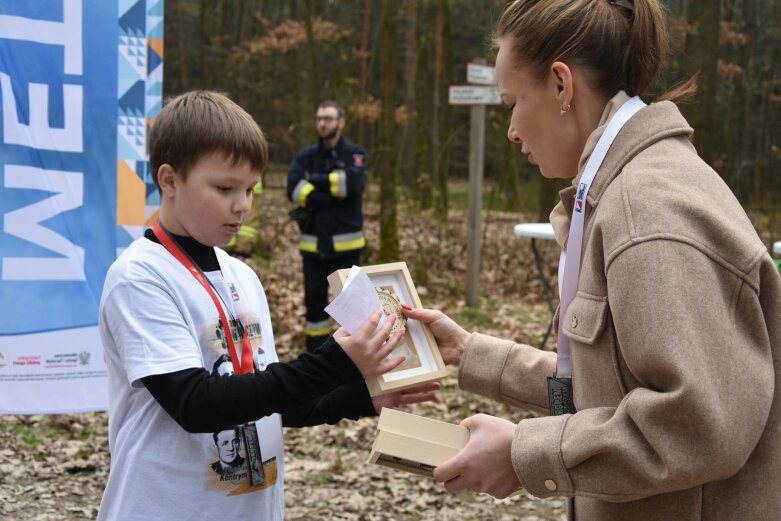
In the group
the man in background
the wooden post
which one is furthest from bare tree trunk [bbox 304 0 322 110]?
the man in background

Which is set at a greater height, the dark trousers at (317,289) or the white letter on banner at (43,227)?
the white letter on banner at (43,227)

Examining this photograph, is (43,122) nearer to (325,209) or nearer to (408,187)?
(325,209)

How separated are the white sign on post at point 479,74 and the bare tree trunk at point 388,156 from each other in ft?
6.25

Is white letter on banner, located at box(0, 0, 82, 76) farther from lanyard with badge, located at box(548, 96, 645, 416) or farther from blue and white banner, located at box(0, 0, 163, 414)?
lanyard with badge, located at box(548, 96, 645, 416)

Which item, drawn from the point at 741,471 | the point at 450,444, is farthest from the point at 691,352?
the point at 450,444

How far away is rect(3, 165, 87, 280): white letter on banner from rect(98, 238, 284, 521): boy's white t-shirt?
2599 millimetres

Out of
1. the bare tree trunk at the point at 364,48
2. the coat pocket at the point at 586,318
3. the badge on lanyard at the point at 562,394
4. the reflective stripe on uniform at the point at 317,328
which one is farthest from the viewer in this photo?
the bare tree trunk at the point at 364,48

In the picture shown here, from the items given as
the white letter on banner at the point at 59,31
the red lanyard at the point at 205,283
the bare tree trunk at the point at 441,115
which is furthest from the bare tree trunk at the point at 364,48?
the red lanyard at the point at 205,283

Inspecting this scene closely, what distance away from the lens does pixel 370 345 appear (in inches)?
86.0

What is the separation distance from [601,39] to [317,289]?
22.1ft

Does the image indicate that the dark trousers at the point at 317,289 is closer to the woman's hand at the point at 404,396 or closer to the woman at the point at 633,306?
the woman's hand at the point at 404,396

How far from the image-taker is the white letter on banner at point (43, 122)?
14.7 feet

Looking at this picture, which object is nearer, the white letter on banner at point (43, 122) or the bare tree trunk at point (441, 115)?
the white letter on banner at point (43, 122)

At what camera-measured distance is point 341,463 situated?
221 inches
